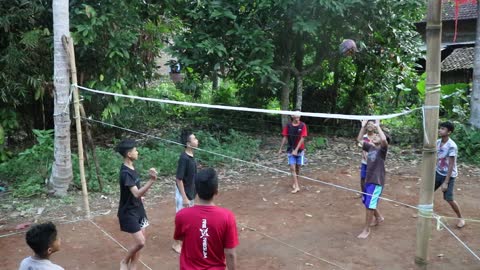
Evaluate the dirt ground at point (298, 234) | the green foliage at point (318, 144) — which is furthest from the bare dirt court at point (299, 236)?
the green foliage at point (318, 144)

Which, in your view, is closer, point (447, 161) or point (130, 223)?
point (130, 223)

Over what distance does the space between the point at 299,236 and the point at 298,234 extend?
7cm

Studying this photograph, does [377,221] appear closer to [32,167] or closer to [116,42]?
[116,42]

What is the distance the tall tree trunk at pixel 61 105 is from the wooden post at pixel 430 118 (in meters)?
5.00

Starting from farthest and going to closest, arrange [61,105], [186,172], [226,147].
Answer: [226,147] < [61,105] < [186,172]

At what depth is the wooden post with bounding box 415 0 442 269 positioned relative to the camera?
299 cm

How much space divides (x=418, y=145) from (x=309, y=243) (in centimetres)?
594

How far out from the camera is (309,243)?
525cm

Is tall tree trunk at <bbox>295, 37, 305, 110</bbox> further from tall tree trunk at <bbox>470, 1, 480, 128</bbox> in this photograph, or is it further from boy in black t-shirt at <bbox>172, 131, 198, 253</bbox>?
boy in black t-shirt at <bbox>172, 131, 198, 253</bbox>

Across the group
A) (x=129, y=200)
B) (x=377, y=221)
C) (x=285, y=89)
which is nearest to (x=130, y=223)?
(x=129, y=200)

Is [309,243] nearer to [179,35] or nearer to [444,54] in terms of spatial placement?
[179,35]

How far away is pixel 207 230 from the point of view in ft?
8.93

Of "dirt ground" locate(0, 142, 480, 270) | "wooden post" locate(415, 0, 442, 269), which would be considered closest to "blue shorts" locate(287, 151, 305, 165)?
"dirt ground" locate(0, 142, 480, 270)

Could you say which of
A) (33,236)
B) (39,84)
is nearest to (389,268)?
(33,236)
